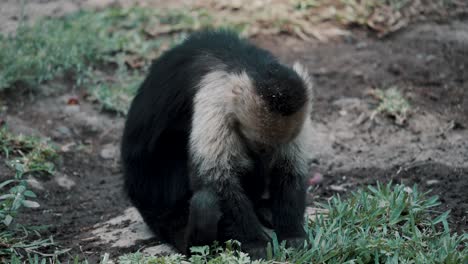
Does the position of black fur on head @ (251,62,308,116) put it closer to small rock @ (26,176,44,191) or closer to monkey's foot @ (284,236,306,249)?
monkey's foot @ (284,236,306,249)

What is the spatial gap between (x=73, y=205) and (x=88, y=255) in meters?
1.51

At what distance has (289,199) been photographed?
16.3 feet

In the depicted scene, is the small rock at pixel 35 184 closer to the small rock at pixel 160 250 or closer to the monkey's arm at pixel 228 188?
the small rock at pixel 160 250

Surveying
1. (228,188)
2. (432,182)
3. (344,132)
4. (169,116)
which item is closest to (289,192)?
(228,188)

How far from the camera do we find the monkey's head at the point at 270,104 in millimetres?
4562

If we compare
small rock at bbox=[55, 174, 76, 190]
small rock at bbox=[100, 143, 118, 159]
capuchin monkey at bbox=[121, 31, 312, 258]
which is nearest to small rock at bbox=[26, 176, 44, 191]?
small rock at bbox=[55, 174, 76, 190]

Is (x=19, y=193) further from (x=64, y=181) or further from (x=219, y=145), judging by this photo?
(x=64, y=181)

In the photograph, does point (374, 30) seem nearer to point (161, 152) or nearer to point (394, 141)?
point (394, 141)

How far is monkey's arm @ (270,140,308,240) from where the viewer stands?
493 centimetres

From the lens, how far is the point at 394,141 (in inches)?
301

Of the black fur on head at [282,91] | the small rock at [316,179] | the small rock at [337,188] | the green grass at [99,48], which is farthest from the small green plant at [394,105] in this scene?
the black fur on head at [282,91]

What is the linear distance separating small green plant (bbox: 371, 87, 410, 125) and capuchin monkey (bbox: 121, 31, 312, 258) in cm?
314

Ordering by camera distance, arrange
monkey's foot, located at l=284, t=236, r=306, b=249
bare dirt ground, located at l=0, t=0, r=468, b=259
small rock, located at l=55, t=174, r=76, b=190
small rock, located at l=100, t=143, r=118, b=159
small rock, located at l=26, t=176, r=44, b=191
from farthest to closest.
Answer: small rock, located at l=100, t=143, r=118, b=159 < small rock, located at l=55, t=174, r=76, b=190 < small rock, located at l=26, t=176, r=44, b=191 < bare dirt ground, located at l=0, t=0, r=468, b=259 < monkey's foot, located at l=284, t=236, r=306, b=249

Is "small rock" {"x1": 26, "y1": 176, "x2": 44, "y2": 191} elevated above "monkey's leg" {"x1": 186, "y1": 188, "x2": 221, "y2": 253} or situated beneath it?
situated beneath
